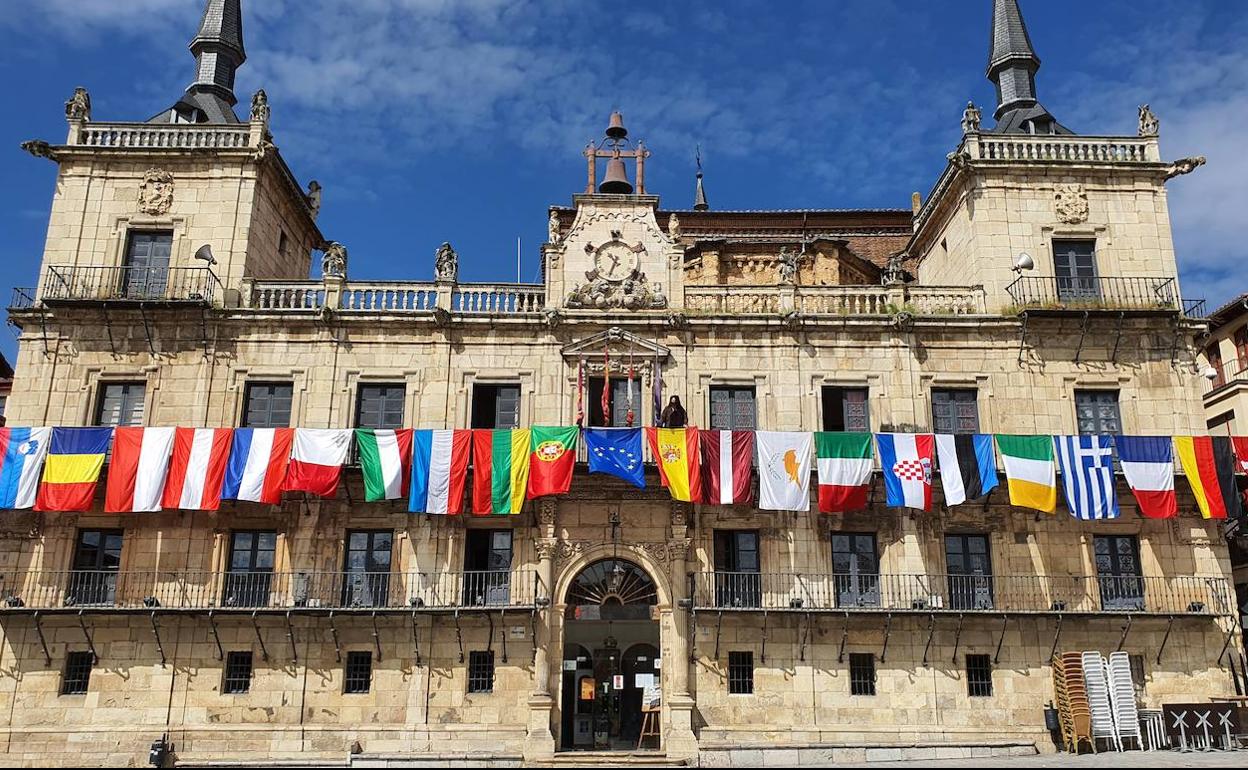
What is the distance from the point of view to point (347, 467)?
1038 inches

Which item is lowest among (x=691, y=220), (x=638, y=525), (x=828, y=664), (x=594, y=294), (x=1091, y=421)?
(x=828, y=664)

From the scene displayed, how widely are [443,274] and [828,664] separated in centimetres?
1491

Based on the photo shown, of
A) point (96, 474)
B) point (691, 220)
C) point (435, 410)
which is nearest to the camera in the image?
point (96, 474)

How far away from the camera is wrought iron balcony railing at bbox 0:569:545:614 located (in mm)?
26000

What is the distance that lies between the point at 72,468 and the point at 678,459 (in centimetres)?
1537

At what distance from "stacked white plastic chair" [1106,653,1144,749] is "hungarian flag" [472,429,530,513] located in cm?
1523

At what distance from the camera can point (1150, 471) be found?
86.5 feet

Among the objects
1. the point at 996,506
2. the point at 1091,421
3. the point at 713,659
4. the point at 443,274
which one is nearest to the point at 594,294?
the point at 443,274

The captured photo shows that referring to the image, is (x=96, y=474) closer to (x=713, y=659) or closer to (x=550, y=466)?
(x=550, y=466)

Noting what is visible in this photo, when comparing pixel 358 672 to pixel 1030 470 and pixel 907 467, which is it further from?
pixel 1030 470

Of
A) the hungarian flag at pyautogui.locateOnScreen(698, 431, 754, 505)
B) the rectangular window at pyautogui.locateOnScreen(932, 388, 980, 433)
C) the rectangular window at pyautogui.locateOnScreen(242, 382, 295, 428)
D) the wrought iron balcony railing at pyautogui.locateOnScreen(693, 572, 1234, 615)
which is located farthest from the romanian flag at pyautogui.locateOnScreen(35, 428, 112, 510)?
the rectangular window at pyautogui.locateOnScreen(932, 388, 980, 433)

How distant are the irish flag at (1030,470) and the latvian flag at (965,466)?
413mm

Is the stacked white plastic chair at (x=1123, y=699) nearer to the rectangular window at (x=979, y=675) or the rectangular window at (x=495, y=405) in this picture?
the rectangular window at (x=979, y=675)

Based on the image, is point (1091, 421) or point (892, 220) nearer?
point (1091, 421)
